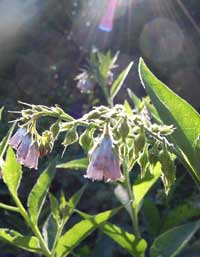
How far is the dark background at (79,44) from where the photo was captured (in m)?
3.86

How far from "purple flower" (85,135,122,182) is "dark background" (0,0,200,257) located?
231 centimetres

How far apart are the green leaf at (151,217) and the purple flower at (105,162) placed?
0.79 metres

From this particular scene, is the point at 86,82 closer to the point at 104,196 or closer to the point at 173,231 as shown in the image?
the point at 104,196

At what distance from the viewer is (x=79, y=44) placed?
173 inches

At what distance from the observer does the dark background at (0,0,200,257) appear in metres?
3.86

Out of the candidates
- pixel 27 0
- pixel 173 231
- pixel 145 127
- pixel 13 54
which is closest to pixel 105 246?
pixel 173 231

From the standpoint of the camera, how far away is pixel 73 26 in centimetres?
452

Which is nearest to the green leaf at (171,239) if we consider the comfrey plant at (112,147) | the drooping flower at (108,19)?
the comfrey plant at (112,147)

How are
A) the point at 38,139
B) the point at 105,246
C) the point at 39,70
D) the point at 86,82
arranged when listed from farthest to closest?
1. the point at 39,70
2. the point at 86,82
3. the point at 105,246
4. the point at 38,139

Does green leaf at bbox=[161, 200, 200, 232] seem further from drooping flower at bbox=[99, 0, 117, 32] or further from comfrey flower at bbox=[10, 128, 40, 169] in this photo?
drooping flower at bbox=[99, 0, 117, 32]

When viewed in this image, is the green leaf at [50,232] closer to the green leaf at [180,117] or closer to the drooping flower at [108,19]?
the green leaf at [180,117]

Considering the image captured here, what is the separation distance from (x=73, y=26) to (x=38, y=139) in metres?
3.23

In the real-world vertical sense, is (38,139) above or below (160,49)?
below

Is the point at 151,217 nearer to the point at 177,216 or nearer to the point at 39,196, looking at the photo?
the point at 177,216
